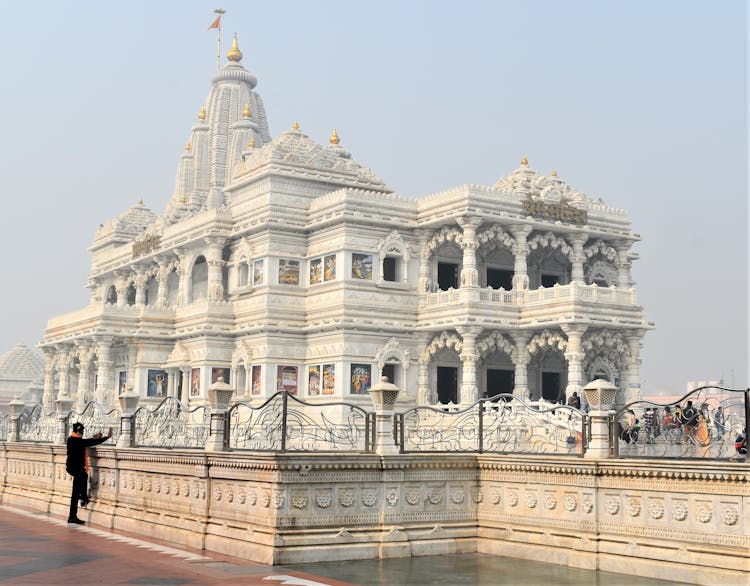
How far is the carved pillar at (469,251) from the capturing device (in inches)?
1560

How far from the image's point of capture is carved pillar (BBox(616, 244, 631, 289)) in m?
44.0

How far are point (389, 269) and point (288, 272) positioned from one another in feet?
13.9

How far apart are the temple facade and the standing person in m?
19.4

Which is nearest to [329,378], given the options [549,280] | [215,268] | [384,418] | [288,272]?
[288,272]

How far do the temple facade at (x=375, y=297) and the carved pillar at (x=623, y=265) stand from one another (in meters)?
0.05

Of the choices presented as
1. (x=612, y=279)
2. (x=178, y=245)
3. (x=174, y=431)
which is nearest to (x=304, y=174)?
(x=178, y=245)

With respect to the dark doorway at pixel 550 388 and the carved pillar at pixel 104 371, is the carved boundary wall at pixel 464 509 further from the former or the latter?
the carved pillar at pixel 104 371

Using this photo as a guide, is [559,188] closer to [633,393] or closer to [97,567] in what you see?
[633,393]

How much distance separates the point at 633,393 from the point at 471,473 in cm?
2519

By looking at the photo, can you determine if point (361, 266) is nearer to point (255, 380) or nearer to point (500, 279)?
point (255, 380)

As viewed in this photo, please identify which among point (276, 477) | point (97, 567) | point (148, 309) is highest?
point (148, 309)

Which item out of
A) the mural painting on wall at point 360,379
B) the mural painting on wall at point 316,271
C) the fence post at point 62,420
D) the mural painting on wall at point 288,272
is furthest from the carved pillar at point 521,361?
the fence post at point 62,420

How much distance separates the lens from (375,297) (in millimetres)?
41125

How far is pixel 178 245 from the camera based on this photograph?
48.2m
